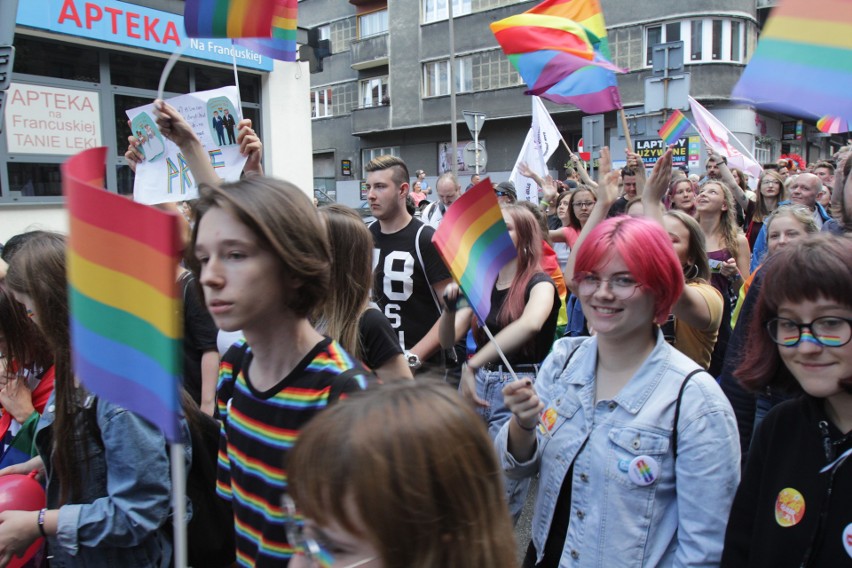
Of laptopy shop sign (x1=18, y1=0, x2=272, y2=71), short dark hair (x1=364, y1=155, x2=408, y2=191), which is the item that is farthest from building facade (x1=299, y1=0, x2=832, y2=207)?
short dark hair (x1=364, y1=155, x2=408, y2=191)

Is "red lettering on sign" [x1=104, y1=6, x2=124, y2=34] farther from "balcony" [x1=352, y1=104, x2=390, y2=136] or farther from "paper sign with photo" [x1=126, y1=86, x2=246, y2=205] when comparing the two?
"balcony" [x1=352, y1=104, x2=390, y2=136]

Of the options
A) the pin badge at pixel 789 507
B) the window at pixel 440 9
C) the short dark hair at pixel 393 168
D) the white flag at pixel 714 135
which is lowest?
the pin badge at pixel 789 507

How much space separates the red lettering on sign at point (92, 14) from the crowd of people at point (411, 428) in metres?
8.11

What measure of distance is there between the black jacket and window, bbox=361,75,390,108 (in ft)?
107

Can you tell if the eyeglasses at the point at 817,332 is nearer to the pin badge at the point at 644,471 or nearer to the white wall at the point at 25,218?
the pin badge at the point at 644,471

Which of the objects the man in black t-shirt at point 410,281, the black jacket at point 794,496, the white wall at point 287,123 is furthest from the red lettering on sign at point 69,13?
the black jacket at point 794,496

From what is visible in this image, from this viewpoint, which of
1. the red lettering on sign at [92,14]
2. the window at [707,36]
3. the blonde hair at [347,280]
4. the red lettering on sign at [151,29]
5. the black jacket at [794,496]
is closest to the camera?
the black jacket at [794,496]

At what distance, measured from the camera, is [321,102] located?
36719 millimetres

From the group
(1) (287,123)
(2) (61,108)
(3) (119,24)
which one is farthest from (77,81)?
(1) (287,123)

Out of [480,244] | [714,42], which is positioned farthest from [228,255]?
[714,42]

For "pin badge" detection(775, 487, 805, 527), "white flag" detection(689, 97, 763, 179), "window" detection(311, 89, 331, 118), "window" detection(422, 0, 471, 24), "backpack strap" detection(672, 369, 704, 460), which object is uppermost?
"window" detection(422, 0, 471, 24)

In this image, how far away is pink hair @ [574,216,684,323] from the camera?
76.8 inches

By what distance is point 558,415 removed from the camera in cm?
202

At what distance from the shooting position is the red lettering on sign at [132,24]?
973 cm
